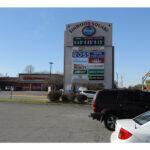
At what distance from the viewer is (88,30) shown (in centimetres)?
2580

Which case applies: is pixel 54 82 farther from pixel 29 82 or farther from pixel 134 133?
pixel 134 133

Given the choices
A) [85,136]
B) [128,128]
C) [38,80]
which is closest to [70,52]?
[85,136]

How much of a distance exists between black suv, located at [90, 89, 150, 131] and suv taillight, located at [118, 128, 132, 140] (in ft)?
13.7

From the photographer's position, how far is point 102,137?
751 cm

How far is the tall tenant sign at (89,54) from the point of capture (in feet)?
82.2

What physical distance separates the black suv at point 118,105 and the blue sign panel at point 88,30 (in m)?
17.3

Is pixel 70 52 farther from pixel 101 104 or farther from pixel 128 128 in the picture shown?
pixel 128 128

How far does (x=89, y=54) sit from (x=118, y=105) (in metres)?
16.4

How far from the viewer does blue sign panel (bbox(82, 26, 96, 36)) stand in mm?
25703

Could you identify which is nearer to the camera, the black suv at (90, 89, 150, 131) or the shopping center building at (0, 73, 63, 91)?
the black suv at (90, 89, 150, 131)

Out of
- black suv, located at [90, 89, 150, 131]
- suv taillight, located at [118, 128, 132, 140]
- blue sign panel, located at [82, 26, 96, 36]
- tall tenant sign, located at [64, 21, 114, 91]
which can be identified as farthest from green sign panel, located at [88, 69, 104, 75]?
suv taillight, located at [118, 128, 132, 140]

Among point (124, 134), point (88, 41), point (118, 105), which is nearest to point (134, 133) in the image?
point (124, 134)

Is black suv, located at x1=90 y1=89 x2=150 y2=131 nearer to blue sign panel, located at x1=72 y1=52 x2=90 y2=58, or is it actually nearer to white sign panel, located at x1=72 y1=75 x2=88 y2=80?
white sign panel, located at x1=72 y1=75 x2=88 y2=80
